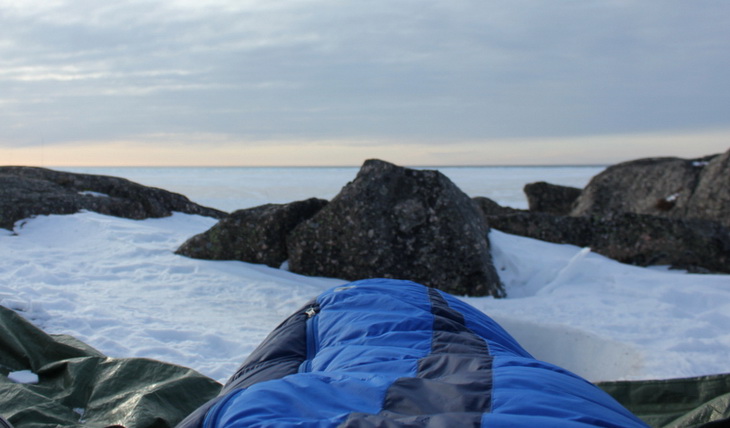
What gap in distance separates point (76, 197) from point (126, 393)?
5.80 metres

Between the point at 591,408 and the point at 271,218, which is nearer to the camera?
the point at 591,408

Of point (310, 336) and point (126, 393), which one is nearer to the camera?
point (310, 336)

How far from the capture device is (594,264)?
6.11 m

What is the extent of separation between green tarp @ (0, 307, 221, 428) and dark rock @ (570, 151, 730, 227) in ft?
19.7

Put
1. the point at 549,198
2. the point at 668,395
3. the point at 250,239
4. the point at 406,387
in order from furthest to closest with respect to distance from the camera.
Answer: the point at 549,198 → the point at 250,239 → the point at 668,395 → the point at 406,387

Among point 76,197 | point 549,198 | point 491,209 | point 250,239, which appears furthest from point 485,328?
point 549,198

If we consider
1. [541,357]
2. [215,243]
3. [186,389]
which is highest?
[215,243]

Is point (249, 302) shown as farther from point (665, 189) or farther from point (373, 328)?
point (665, 189)

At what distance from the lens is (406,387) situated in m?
1.55

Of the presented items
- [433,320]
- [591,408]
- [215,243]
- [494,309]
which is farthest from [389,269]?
[591,408]

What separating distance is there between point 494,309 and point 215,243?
2997 mm

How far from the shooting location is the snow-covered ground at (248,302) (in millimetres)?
3854

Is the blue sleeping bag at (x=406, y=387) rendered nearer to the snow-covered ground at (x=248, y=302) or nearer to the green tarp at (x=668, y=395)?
the green tarp at (x=668, y=395)

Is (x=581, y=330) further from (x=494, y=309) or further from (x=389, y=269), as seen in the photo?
(x=389, y=269)
